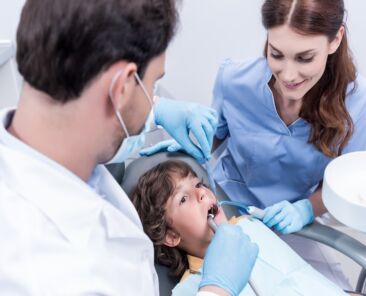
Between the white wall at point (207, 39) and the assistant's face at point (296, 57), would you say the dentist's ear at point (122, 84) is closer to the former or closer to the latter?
the assistant's face at point (296, 57)

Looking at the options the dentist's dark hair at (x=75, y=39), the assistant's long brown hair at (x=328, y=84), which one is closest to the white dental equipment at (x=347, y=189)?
the assistant's long brown hair at (x=328, y=84)

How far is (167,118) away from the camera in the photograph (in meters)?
1.38

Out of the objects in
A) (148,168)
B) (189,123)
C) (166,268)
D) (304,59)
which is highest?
(304,59)

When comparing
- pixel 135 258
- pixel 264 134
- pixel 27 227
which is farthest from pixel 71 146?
pixel 264 134

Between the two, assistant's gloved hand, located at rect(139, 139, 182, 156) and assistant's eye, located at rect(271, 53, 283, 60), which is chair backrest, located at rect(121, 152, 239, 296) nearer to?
assistant's gloved hand, located at rect(139, 139, 182, 156)

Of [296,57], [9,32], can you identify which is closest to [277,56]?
[296,57]

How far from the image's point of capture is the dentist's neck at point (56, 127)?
729mm

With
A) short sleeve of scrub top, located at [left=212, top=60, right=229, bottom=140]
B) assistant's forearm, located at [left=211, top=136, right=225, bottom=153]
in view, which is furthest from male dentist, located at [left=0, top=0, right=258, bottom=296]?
assistant's forearm, located at [left=211, top=136, right=225, bottom=153]

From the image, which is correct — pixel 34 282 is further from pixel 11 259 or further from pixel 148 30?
pixel 148 30

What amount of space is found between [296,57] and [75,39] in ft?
2.48

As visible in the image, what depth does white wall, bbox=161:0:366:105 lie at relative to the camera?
182cm

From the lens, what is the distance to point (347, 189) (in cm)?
129

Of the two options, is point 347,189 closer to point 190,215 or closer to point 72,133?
point 190,215

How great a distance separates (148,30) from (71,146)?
23 cm
